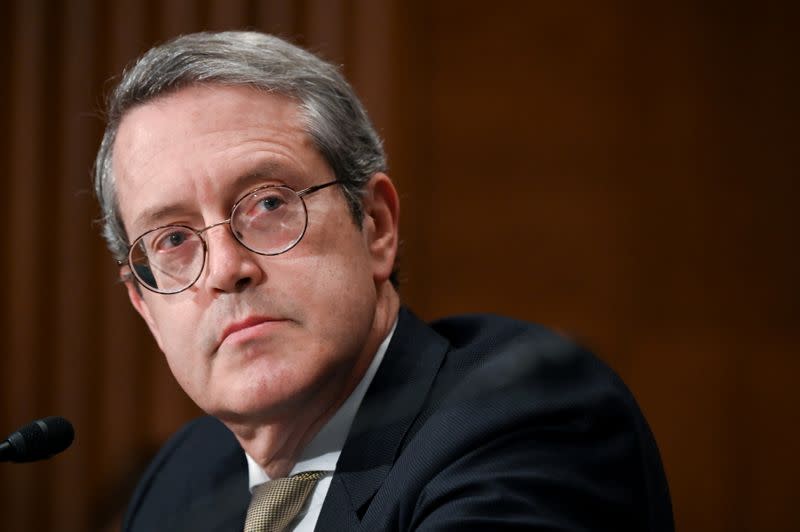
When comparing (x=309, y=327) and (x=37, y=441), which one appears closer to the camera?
(x=37, y=441)

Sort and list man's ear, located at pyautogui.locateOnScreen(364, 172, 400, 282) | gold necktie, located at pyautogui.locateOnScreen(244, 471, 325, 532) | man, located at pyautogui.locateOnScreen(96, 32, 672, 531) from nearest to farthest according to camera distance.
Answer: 1. man, located at pyautogui.locateOnScreen(96, 32, 672, 531)
2. gold necktie, located at pyautogui.locateOnScreen(244, 471, 325, 532)
3. man's ear, located at pyautogui.locateOnScreen(364, 172, 400, 282)

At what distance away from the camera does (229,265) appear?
4.07 feet

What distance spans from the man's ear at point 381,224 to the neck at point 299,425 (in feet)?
0.23

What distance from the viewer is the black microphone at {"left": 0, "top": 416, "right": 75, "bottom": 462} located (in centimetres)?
111

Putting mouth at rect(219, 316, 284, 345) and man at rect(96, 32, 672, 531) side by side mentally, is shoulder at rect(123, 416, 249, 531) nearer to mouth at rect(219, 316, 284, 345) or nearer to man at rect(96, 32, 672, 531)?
man at rect(96, 32, 672, 531)

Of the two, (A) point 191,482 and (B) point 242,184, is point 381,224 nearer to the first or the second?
(B) point 242,184

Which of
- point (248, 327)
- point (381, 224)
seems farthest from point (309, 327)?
point (381, 224)

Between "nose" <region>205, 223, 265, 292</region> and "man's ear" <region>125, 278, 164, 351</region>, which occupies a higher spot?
"nose" <region>205, 223, 265, 292</region>

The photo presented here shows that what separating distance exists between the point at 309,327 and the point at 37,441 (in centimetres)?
38

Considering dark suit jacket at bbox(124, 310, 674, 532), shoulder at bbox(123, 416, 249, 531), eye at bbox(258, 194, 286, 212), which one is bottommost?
shoulder at bbox(123, 416, 249, 531)

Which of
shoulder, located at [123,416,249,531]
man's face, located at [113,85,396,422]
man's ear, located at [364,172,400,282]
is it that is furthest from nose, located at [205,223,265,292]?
shoulder, located at [123,416,249,531]

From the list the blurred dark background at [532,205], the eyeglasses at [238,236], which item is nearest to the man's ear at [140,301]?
the eyeglasses at [238,236]

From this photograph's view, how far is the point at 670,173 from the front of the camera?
100 inches

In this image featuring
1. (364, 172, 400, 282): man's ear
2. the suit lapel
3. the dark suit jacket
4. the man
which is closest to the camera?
the dark suit jacket
